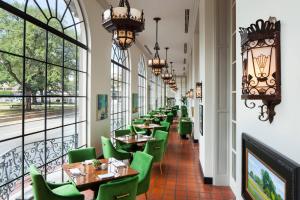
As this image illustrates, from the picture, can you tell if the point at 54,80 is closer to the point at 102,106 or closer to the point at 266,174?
the point at 102,106

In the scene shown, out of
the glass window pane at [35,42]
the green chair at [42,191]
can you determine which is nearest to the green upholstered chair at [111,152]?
the green chair at [42,191]

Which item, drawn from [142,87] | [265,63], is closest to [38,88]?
[265,63]

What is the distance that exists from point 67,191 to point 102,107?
322 cm

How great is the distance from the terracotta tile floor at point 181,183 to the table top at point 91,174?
1.01 m

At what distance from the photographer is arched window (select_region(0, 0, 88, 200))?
117 inches

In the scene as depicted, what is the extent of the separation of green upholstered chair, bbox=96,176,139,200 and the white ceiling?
493cm

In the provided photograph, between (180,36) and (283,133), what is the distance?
8359 millimetres

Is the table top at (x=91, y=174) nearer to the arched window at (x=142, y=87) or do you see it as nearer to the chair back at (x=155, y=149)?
the chair back at (x=155, y=149)

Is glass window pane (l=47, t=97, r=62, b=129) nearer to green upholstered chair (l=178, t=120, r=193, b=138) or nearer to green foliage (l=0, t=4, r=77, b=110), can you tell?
green foliage (l=0, t=4, r=77, b=110)

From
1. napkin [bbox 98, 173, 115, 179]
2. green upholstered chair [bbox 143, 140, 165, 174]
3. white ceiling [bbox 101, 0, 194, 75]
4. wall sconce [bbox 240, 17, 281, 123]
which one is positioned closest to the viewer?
wall sconce [bbox 240, 17, 281, 123]

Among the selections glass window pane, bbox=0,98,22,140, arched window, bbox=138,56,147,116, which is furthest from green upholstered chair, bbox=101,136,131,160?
arched window, bbox=138,56,147,116

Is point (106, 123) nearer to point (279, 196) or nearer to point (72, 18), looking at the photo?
point (72, 18)

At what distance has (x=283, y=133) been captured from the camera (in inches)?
50.6

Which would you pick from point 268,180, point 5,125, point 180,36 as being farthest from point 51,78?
point 180,36
